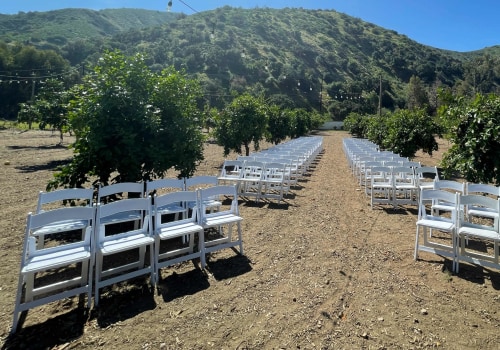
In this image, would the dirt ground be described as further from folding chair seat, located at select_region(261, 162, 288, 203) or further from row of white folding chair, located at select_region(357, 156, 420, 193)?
row of white folding chair, located at select_region(357, 156, 420, 193)

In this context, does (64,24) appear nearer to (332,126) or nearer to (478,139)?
(332,126)

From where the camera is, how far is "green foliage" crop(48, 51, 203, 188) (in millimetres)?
5145

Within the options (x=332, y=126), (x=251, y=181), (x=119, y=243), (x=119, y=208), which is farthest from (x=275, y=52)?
(x=119, y=243)

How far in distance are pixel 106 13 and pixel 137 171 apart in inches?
5917

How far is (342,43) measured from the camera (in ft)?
370

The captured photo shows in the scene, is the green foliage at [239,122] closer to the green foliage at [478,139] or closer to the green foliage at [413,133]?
the green foliage at [413,133]

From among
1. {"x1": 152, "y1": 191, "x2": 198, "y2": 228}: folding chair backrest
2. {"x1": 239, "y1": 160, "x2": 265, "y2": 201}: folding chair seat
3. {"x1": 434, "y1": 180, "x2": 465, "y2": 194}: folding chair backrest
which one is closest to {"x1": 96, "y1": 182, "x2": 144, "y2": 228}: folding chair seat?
{"x1": 152, "y1": 191, "x2": 198, "y2": 228}: folding chair backrest

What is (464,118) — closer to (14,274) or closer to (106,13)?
(14,274)

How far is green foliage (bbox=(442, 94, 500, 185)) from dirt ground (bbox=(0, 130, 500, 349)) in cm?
210

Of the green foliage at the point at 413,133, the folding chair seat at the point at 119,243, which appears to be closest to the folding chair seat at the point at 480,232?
the folding chair seat at the point at 119,243

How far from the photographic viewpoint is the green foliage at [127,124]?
514cm

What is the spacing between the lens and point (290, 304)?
346 cm

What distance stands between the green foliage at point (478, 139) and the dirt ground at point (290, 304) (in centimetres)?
210

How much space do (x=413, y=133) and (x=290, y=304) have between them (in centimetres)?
1160
